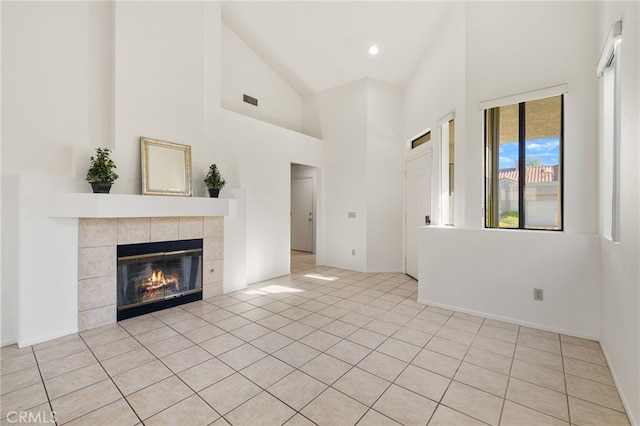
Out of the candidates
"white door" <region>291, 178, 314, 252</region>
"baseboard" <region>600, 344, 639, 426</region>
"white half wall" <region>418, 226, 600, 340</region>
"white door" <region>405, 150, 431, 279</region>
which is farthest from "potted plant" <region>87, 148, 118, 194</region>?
"white door" <region>291, 178, 314, 252</region>

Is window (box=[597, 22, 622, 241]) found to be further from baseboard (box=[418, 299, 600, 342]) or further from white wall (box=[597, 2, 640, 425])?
baseboard (box=[418, 299, 600, 342])

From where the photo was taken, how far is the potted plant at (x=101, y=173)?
2859 mm

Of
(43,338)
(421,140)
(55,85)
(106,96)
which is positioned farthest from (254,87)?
(43,338)

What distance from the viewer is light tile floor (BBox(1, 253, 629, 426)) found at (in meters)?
1.70

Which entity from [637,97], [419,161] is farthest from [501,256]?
[419,161]

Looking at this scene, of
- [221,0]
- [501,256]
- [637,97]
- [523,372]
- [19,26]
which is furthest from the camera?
[221,0]

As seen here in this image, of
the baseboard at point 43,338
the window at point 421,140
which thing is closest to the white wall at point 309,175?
the window at point 421,140

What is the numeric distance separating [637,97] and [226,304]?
418cm

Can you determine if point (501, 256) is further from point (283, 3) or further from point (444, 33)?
point (283, 3)

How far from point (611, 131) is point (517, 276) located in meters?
1.56

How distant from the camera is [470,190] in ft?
11.0

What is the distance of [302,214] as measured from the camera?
801cm

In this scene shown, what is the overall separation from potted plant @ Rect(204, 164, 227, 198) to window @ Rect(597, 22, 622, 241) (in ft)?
13.4

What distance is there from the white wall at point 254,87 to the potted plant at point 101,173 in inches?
91.3
